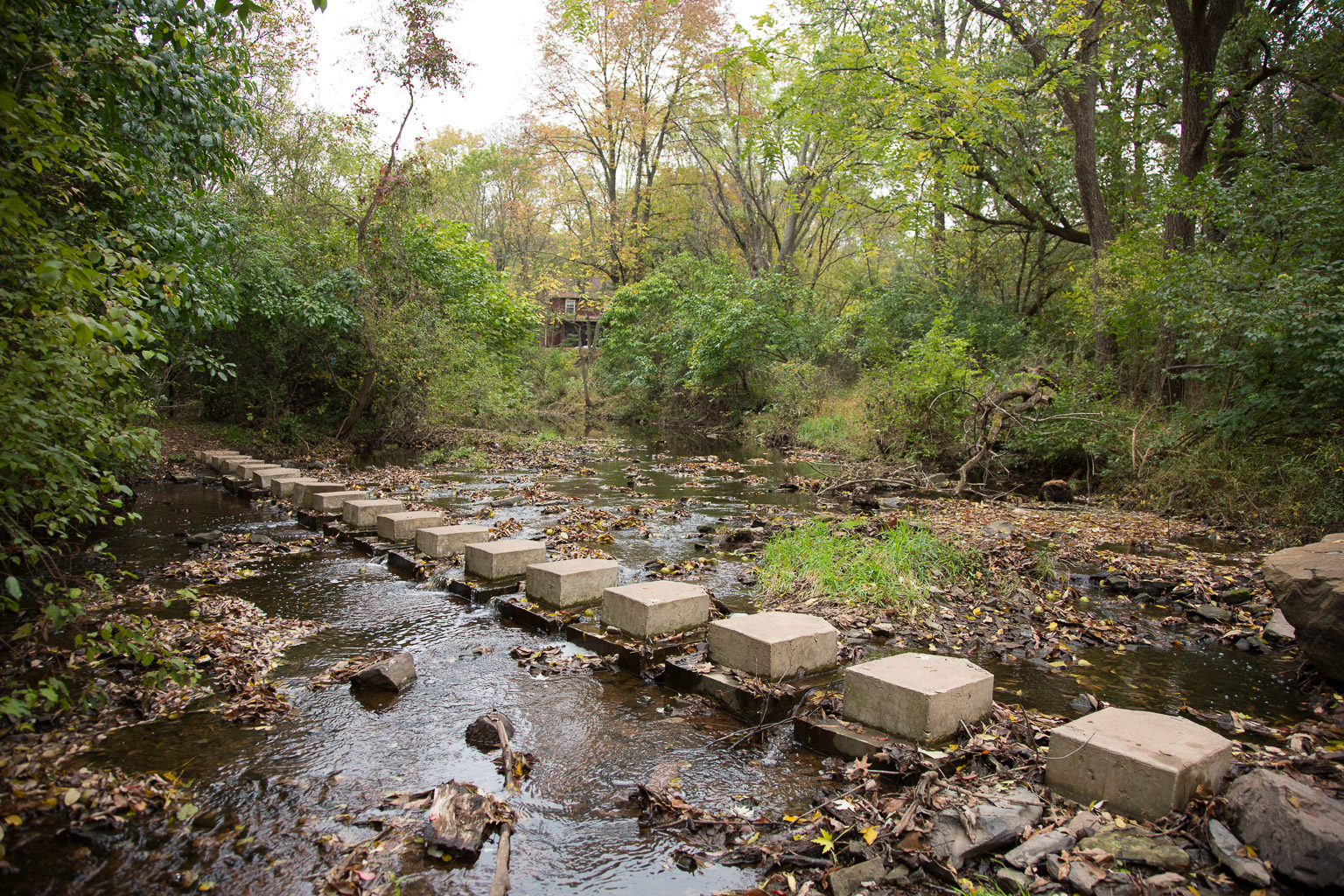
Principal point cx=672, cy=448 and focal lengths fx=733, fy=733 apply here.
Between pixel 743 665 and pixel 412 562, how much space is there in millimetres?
3344

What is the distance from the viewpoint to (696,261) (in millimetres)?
28578

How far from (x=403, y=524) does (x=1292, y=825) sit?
252 inches

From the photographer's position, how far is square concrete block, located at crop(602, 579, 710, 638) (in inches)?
173

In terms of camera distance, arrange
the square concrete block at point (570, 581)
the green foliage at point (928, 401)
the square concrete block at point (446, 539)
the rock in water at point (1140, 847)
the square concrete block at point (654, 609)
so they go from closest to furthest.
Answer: the rock in water at point (1140, 847) → the square concrete block at point (654, 609) → the square concrete block at point (570, 581) → the square concrete block at point (446, 539) → the green foliage at point (928, 401)

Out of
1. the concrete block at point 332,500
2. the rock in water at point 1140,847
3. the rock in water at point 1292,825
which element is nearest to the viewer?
the rock in water at point 1292,825

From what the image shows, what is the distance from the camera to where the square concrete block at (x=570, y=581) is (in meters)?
5.00

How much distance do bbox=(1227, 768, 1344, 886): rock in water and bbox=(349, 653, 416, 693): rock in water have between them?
11.8 ft

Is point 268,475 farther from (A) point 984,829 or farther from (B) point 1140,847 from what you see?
(B) point 1140,847

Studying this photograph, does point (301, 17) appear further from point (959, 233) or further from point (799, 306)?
point (959, 233)

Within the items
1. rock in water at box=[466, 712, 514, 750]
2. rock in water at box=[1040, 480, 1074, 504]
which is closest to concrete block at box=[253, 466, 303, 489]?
rock in water at box=[466, 712, 514, 750]

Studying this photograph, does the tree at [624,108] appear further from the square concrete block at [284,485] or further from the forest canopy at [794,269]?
the square concrete block at [284,485]

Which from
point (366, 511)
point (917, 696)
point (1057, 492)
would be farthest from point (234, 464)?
point (1057, 492)

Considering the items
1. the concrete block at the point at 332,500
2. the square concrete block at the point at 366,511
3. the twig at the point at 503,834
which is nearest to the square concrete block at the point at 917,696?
the twig at the point at 503,834

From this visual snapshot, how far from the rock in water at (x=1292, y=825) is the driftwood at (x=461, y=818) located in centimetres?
249
